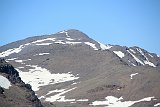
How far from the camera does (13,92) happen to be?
96125 mm

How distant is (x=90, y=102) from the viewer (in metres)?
141

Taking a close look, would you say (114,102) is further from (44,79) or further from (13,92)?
(44,79)

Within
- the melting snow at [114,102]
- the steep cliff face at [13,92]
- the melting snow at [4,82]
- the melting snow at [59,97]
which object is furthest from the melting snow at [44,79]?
the melting snow at [4,82]

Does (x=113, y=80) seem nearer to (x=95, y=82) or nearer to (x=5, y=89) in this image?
(x=95, y=82)

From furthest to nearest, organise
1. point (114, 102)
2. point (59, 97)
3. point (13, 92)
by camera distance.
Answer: point (59, 97), point (114, 102), point (13, 92)

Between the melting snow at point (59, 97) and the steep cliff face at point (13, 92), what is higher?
the melting snow at point (59, 97)

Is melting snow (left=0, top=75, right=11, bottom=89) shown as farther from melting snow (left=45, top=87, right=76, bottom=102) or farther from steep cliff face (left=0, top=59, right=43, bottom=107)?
melting snow (left=45, top=87, right=76, bottom=102)

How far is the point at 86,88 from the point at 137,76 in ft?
69.4

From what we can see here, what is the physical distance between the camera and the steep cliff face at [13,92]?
291 feet

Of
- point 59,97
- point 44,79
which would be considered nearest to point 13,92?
point 59,97

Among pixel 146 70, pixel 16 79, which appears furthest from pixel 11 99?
pixel 146 70

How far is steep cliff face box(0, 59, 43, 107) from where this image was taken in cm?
8874

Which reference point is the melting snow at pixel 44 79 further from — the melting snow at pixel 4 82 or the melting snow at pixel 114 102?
the melting snow at pixel 4 82

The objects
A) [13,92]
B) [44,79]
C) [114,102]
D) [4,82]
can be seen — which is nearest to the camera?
[13,92]
